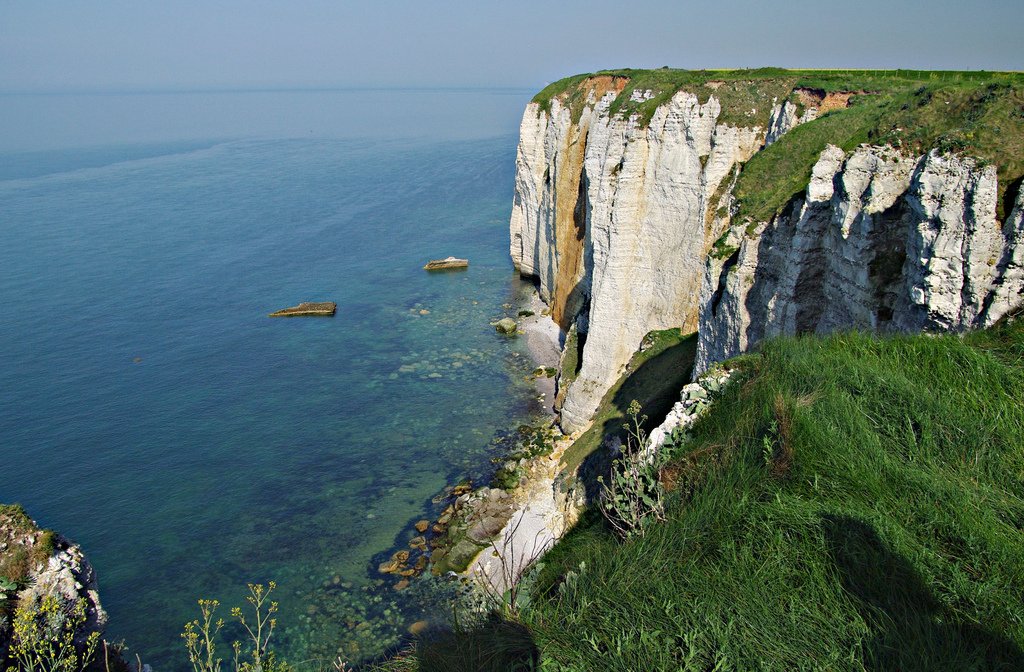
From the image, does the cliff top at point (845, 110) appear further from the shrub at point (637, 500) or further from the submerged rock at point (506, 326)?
the submerged rock at point (506, 326)

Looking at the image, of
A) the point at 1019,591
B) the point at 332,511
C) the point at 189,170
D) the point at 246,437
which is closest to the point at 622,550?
the point at 1019,591

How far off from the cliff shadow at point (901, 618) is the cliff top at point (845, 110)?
790 centimetres

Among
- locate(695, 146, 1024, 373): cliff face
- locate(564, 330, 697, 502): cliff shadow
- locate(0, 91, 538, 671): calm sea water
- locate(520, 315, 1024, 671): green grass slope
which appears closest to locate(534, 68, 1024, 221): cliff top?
locate(695, 146, 1024, 373): cliff face

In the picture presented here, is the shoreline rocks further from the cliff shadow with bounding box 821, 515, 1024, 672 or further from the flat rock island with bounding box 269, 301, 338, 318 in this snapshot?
the flat rock island with bounding box 269, 301, 338, 318

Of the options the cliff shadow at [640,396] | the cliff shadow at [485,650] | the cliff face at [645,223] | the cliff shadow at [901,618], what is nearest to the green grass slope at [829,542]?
the cliff shadow at [901,618]

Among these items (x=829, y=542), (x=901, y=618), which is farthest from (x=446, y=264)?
(x=901, y=618)

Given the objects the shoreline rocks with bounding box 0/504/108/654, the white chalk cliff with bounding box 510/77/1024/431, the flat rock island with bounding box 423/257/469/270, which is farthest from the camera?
the flat rock island with bounding box 423/257/469/270

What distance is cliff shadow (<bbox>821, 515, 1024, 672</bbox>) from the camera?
16.0ft

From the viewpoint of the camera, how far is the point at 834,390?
8.14 meters

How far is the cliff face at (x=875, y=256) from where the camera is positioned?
10.7 metres

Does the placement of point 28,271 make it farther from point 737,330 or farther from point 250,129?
point 250,129

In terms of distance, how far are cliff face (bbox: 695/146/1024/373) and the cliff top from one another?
45cm

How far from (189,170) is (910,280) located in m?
95.5

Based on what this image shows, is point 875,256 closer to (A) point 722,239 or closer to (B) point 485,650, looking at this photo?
(A) point 722,239
